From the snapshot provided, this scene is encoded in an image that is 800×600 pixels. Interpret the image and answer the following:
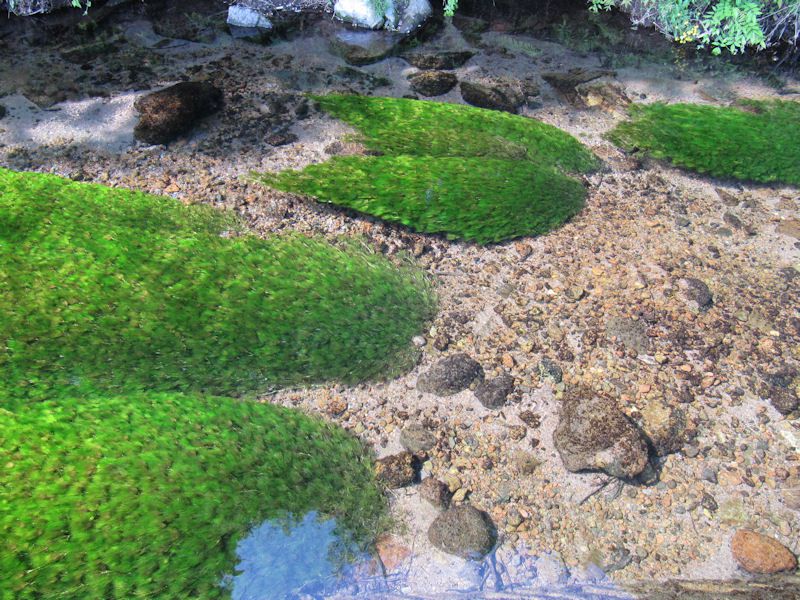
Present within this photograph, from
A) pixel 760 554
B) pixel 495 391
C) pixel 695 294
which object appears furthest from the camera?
pixel 695 294

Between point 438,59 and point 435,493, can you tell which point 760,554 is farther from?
point 438,59

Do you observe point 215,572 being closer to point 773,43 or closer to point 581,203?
point 581,203

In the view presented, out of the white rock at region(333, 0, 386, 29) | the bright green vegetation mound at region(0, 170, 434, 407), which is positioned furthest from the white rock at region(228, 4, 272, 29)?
the bright green vegetation mound at region(0, 170, 434, 407)

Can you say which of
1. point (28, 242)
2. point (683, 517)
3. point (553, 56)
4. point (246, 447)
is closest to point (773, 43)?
point (553, 56)

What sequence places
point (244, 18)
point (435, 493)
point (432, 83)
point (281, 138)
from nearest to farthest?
point (435, 493), point (281, 138), point (432, 83), point (244, 18)

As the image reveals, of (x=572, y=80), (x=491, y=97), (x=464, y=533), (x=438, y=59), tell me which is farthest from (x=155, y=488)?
(x=572, y=80)

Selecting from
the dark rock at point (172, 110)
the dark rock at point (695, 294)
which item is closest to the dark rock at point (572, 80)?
the dark rock at point (695, 294)

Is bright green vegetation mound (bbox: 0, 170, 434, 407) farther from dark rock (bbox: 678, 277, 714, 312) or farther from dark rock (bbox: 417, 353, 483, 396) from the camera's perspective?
dark rock (bbox: 678, 277, 714, 312)
